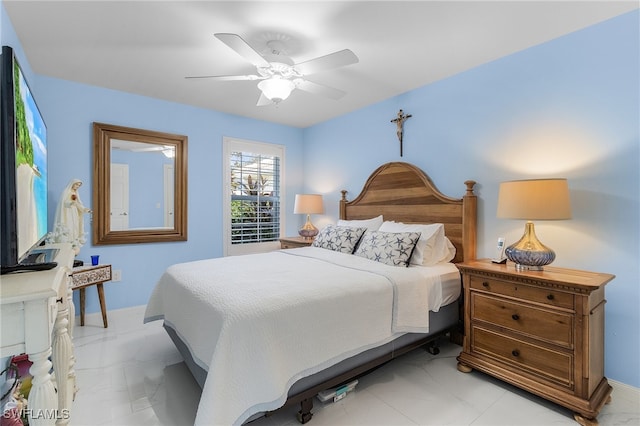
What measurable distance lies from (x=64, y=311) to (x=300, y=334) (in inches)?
48.8

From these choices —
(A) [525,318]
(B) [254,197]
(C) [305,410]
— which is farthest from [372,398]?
(B) [254,197]

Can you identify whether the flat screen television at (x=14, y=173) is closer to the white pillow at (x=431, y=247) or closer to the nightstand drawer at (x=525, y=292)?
the white pillow at (x=431, y=247)

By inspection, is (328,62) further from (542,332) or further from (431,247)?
(542,332)

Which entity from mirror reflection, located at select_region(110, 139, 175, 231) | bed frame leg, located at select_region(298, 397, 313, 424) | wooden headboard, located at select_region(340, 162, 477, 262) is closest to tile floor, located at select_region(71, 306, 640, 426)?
bed frame leg, located at select_region(298, 397, 313, 424)

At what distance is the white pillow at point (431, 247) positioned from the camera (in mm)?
2656

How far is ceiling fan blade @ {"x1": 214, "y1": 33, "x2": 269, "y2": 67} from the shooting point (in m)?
1.74

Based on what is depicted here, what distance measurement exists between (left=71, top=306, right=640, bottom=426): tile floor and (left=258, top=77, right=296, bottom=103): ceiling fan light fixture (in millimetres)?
2186

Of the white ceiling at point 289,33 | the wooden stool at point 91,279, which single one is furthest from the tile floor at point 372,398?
the white ceiling at point 289,33

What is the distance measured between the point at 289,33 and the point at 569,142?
7.20ft

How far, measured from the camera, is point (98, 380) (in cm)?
216

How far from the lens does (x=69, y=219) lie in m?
2.60

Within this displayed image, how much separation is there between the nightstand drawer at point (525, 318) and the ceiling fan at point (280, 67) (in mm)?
1929

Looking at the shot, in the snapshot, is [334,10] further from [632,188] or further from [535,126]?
[632,188]

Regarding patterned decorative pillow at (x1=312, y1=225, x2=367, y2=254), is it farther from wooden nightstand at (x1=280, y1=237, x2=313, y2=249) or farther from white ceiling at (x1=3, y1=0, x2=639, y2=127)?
white ceiling at (x1=3, y1=0, x2=639, y2=127)
